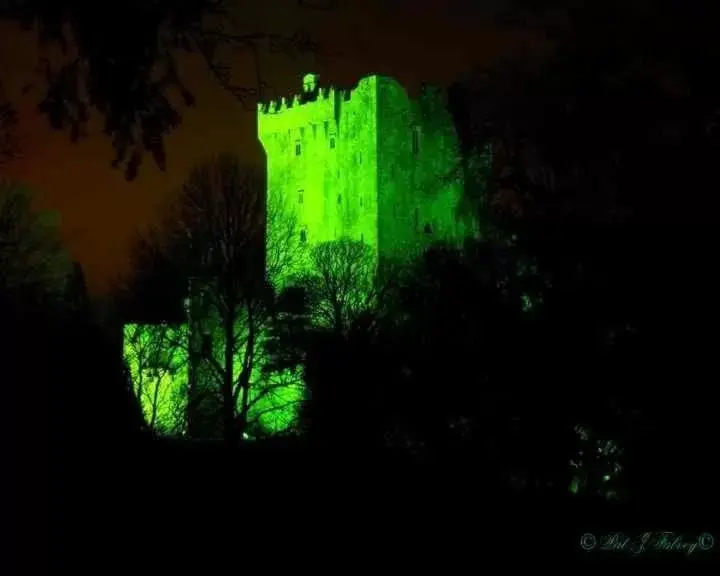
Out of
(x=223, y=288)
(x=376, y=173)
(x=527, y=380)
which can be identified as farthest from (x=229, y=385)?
(x=376, y=173)

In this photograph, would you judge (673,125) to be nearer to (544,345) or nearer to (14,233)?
(544,345)

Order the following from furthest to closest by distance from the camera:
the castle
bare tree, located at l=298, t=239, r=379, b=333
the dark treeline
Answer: the castle → bare tree, located at l=298, t=239, r=379, b=333 → the dark treeline

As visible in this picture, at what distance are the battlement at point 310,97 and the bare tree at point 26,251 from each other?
1005 inches

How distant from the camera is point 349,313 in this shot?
3569cm

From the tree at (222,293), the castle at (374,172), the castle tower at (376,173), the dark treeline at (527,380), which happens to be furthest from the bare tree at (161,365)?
the dark treeline at (527,380)

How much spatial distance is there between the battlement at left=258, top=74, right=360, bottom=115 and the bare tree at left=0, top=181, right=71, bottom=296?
25539 millimetres

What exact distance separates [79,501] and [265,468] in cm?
359

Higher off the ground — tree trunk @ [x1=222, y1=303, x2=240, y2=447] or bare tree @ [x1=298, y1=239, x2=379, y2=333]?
bare tree @ [x1=298, y1=239, x2=379, y2=333]

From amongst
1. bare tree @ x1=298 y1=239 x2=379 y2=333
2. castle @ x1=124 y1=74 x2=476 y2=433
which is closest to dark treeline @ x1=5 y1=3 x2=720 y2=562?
bare tree @ x1=298 y1=239 x2=379 y2=333

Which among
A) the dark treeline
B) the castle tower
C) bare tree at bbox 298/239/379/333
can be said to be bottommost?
the dark treeline

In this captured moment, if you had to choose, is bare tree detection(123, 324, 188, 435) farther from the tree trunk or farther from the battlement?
the battlement

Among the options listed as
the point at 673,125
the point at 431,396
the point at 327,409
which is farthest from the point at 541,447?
the point at 327,409

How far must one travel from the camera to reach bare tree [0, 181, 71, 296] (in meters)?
16.1

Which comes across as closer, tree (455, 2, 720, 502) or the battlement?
tree (455, 2, 720, 502)
